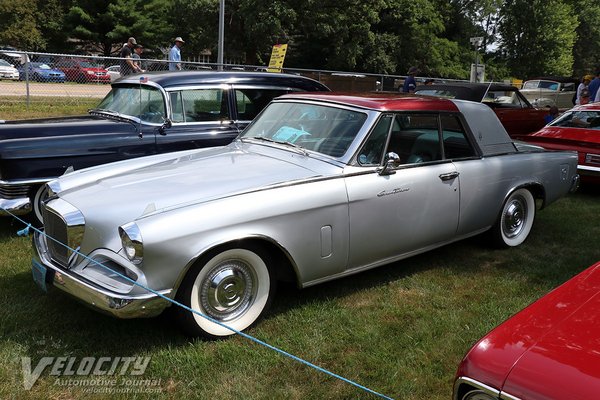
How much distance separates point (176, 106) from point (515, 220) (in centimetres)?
Answer: 388

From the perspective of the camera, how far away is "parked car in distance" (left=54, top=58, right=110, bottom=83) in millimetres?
13219

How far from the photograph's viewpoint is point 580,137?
24.2ft

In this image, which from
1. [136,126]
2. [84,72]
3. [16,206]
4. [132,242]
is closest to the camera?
[132,242]

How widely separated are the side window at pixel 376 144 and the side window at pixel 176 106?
9.15ft

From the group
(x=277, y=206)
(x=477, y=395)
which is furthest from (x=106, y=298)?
(x=477, y=395)

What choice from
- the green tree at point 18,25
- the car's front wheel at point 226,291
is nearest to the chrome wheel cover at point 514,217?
the car's front wheel at point 226,291

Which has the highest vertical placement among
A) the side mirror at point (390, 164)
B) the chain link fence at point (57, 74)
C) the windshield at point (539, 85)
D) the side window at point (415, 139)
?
the windshield at point (539, 85)

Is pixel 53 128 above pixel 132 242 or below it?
above

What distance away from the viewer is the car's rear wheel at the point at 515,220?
16.5 ft

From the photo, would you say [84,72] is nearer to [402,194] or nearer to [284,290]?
[284,290]

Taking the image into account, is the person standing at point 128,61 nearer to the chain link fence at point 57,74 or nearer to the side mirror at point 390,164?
the chain link fence at point 57,74

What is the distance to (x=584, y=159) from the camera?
7.13m

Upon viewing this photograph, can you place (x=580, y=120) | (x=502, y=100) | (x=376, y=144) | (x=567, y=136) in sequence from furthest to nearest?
(x=502, y=100)
(x=580, y=120)
(x=567, y=136)
(x=376, y=144)

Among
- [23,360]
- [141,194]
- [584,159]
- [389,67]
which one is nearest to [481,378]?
[141,194]
